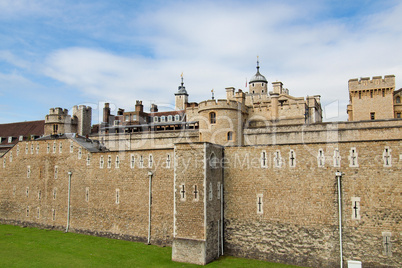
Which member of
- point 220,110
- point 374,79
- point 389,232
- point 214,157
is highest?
point 374,79

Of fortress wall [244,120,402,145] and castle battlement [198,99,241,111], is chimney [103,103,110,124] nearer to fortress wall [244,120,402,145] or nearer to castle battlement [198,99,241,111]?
castle battlement [198,99,241,111]

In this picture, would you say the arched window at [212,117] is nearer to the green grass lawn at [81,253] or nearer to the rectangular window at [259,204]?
the rectangular window at [259,204]

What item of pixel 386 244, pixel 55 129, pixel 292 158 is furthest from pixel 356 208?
pixel 55 129

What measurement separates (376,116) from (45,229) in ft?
108

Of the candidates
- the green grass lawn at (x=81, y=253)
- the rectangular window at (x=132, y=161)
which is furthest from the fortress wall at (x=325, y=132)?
the green grass lawn at (x=81, y=253)

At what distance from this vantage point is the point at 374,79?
34375 millimetres

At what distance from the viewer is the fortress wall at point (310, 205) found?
17766mm

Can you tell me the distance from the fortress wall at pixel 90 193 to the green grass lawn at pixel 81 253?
3.95 ft

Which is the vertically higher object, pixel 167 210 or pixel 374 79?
pixel 374 79

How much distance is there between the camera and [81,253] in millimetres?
22547

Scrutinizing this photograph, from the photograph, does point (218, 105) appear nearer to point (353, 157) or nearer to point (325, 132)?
point (325, 132)

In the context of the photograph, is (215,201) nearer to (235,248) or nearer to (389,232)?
(235,248)

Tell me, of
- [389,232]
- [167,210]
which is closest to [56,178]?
[167,210]

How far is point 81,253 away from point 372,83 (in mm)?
30197
